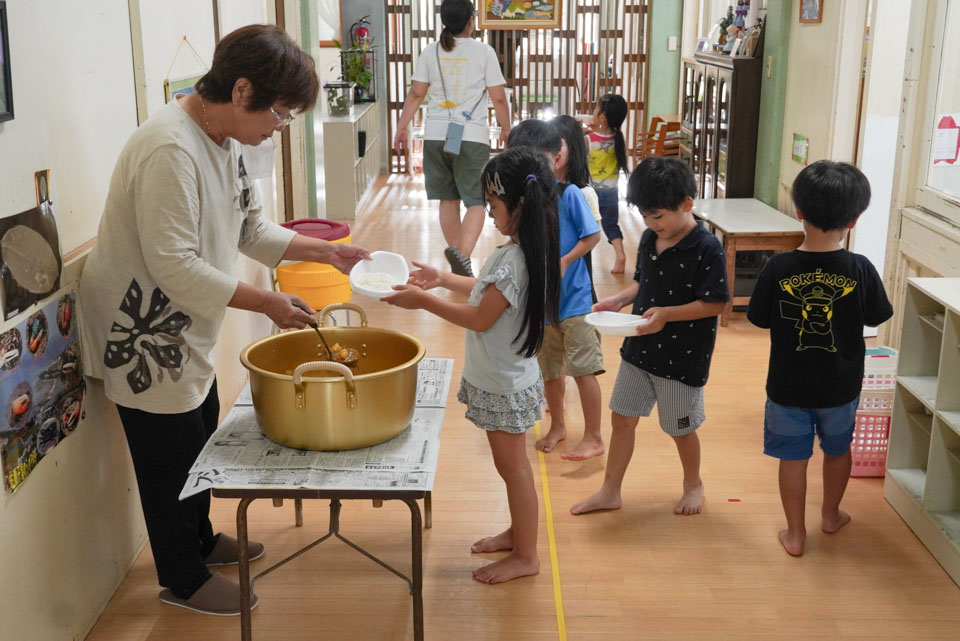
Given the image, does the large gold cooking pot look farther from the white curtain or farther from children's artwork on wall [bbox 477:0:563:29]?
children's artwork on wall [bbox 477:0:563:29]

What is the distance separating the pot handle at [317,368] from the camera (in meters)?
1.97

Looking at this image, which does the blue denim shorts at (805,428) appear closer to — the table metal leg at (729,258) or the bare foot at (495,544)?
the bare foot at (495,544)

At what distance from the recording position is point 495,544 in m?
2.73

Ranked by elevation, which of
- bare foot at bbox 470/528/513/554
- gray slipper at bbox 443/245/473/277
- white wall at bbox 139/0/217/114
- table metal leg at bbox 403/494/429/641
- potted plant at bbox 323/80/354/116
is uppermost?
white wall at bbox 139/0/217/114

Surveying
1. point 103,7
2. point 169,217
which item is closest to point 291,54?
point 169,217

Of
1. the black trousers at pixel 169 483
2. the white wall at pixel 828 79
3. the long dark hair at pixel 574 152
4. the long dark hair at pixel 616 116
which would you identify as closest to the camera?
the black trousers at pixel 169 483

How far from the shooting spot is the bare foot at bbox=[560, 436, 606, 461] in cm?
335

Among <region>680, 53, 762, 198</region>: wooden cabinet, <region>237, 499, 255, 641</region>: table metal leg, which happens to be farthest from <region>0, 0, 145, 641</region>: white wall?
<region>680, 53, 762, 198</region>: wooden cabinet

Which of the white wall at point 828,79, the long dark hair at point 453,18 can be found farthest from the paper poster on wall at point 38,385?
the white wall at point 828,79

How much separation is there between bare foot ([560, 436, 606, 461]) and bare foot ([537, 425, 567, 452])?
66mm

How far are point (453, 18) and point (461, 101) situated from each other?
460 millimetres

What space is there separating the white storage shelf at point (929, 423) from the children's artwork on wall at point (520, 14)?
670cm

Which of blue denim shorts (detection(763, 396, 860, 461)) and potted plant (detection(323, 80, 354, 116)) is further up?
potted plant (detection(323, 80, 354, 116))

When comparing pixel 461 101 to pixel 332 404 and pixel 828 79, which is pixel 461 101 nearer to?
pixel 828 79
